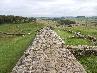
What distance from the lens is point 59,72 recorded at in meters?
18.9

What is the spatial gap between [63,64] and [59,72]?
2.22 m

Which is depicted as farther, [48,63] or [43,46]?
Answer: [43,46]

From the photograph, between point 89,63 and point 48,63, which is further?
point 89,63

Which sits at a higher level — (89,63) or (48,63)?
(48,63)

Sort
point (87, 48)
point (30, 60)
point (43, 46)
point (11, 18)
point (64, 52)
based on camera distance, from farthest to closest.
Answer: point (11, 18), point (87, 48), point (43, 46), point (64, 52), point (30, 60)

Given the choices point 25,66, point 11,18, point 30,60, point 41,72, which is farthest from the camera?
point 11,18

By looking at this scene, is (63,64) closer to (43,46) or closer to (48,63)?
(48,63)

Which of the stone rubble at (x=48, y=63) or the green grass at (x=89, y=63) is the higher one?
the stone rubble at (x=48, y=63)

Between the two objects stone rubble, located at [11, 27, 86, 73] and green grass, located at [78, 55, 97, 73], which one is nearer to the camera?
stone rubble, located at [11, 27, 86, 73]

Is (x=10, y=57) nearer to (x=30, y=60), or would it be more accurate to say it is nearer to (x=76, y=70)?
(x=30, y=60)

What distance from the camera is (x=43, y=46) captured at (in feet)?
94.2

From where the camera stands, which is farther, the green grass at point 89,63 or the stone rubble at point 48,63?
the green grass at point 89,63

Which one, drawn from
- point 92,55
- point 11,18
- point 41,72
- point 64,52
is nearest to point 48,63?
point 41,72

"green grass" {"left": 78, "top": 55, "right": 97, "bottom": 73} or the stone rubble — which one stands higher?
the stone rubble
